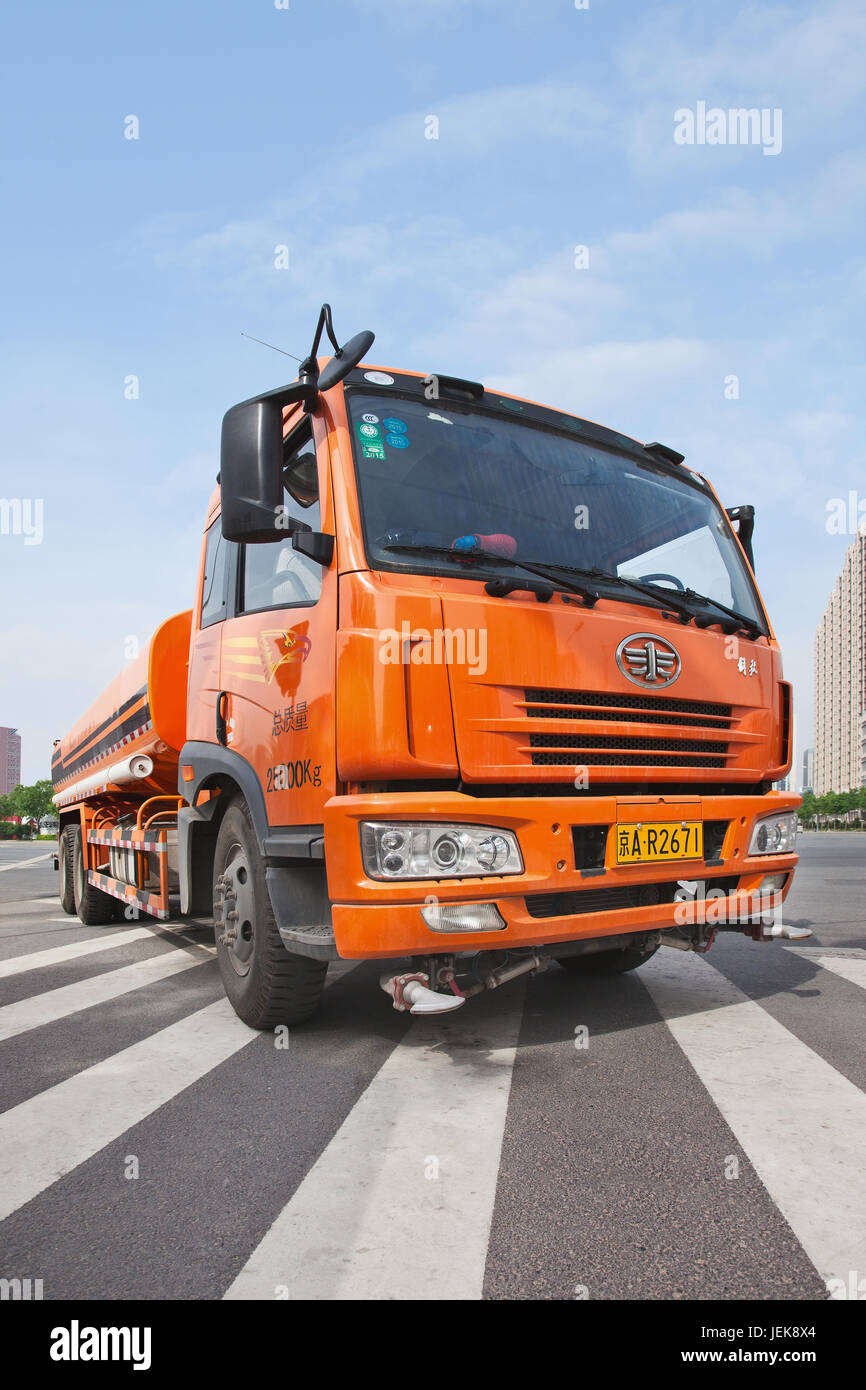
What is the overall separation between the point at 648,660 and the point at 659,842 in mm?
688

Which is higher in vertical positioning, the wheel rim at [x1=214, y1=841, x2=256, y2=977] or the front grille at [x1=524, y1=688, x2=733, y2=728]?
the front grille at [x1=524, y1=688, x2=733, y2=728]

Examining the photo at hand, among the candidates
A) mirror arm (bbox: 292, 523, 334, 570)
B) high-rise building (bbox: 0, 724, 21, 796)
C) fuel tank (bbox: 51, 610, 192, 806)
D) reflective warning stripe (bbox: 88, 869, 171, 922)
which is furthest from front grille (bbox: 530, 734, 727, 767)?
high-rise building (bbox: 0, 724, 21, 796)

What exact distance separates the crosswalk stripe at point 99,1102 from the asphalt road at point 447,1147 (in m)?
0.01

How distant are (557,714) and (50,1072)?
229cm

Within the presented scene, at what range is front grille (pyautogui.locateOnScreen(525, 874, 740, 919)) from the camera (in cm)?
309

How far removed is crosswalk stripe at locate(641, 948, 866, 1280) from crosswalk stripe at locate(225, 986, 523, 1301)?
702 millimetres

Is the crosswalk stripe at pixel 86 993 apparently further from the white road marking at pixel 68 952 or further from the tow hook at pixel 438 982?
the tow hook at pixel 438 982

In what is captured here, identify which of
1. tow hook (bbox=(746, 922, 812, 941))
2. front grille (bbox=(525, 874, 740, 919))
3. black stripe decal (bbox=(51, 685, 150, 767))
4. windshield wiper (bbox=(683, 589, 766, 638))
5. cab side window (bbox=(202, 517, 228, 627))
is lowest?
tow hook (bbox=(746, 922, 812, 941))

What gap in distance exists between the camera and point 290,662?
11.2 ft

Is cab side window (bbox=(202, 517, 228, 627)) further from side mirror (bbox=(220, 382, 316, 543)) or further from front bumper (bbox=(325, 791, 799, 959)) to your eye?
front bumper (bbox=(325, 791, 799, 959))

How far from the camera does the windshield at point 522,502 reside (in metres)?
3.32

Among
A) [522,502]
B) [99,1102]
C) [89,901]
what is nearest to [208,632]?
[522,502]

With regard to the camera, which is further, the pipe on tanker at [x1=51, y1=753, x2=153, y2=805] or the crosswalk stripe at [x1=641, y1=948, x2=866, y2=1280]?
the pipe on tanker at [x1=51, y1=753, x2=153, y2=805]
